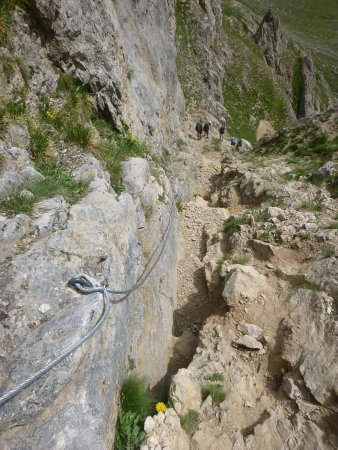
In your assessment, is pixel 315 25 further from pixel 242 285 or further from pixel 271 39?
pixel 242 285

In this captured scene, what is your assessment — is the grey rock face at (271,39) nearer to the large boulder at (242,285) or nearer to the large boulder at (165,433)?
the large boulder at (242,285)

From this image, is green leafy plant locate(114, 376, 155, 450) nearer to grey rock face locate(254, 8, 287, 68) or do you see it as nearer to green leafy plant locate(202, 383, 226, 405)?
green leafy plant locate(202, 383, 226, 405)

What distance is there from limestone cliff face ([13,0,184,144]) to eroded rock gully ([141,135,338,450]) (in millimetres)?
5507

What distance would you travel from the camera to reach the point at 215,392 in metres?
5.48

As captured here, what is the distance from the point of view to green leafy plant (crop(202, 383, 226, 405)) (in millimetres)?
5406

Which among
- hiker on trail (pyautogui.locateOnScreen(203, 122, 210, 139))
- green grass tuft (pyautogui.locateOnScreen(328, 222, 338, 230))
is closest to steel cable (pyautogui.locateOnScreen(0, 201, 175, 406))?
green grass tuft (pyautogui.locateOnScreen(328, 222, 338, 230))

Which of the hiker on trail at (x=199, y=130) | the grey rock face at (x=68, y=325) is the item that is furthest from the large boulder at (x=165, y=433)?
the hiker on trail at (x=199, y=130)

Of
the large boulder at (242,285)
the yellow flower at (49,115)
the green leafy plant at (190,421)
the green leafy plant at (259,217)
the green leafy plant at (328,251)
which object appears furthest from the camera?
the green leafy plant at (259,217)

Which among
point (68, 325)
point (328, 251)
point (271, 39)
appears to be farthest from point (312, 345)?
point (271, 39)

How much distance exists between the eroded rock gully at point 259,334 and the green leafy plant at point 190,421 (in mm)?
77

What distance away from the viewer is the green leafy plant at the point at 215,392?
5406mm

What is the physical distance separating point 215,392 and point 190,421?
74 cm

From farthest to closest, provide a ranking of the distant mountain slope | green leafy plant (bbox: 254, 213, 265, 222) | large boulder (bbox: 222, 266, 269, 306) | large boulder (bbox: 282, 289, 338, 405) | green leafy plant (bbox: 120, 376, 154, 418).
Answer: the distant mountain slope → green leafy plant (bbox: 254, 213, 265, 222) → large boulder (bbox: 222, 266, 269, 306) → large boulder (bbox: 282, 289, 338, 405) → green leafy plant (bbox: 120, 376, 154, 418)

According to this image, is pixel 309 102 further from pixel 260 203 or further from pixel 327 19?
pixel 327 19
